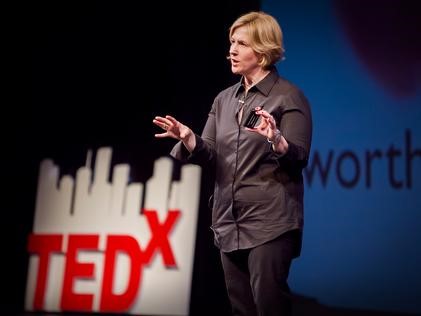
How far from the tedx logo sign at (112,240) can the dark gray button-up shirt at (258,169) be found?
1.76 m

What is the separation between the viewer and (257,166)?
1.53m

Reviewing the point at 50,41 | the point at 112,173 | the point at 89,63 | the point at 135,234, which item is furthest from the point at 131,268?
the point at 50,41

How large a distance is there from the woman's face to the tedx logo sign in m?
1.77

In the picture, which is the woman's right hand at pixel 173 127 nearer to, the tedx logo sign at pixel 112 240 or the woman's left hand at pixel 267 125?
the woman's left hand at pixel 267 125

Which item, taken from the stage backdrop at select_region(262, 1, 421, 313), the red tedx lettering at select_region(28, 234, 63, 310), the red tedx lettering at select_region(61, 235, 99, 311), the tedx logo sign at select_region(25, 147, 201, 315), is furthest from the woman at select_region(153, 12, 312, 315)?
the red tedx lettering at select_region(28, 234, 63, 310)

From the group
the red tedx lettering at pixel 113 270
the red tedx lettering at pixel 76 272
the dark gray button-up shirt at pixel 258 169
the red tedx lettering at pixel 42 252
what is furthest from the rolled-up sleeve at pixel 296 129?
the red tedx lettering at pixel 42 252

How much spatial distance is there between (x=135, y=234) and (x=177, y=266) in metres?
0.35

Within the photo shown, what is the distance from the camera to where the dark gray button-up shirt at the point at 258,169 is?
1.47 meters

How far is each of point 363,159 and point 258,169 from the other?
1.51 metres

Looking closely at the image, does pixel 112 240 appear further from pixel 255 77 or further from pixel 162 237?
pixel 255 77

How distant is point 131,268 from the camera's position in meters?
3.44

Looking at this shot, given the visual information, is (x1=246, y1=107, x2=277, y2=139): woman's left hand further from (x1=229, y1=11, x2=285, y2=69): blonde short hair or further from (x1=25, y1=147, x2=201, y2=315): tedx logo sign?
(x1=25, y1=147, x2=201, y2=315): tedx logo sign

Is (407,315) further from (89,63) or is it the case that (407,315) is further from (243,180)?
(89,63)

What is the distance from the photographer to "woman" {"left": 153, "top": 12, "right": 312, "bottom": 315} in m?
1.43
